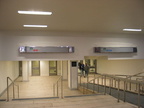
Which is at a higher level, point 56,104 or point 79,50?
Result: point 79,50

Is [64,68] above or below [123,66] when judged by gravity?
below

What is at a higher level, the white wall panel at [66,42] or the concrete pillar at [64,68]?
the white wall panel at [66,42]

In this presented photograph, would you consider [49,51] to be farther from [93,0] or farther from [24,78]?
[24,78]

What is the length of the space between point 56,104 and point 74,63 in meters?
5.90

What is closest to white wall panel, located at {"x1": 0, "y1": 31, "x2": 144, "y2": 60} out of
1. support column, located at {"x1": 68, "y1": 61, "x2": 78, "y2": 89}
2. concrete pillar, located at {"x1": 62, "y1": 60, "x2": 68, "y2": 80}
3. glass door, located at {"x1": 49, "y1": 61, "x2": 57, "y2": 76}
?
support column, located at {"x1": 68, "y1": 61, "x2": 78, "y2": 89}

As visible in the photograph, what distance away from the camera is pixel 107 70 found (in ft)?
46.4

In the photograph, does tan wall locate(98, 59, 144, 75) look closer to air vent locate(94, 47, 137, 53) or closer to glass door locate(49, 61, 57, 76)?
air vent locate(94, 47, 137, 53)

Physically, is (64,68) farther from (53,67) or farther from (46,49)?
(46,49)

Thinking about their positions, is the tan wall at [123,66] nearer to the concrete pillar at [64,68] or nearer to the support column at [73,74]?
the concrete pillar at [64,68]

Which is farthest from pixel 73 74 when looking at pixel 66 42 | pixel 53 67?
pixel 53 67

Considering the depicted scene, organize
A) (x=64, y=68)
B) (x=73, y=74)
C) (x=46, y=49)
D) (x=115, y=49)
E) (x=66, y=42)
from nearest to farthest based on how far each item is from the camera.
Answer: (x=46, y=49) → (x=66, y=42) → (x=115, y=49) → (x=73, y=74) → (x=64, y=68)

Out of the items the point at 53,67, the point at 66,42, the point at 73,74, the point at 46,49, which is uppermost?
the point at 66,42

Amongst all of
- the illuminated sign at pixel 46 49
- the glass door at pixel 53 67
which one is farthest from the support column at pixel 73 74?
the glass door at pixel 53 67

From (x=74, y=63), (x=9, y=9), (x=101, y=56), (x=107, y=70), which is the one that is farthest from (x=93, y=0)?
(x=107, y=70)
